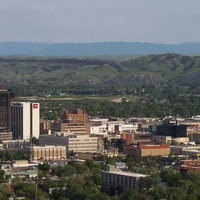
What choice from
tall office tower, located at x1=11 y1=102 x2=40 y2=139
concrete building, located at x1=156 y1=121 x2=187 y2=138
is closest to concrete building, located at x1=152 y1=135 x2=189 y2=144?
concrete building, located at x1=156 y1=121 x2=187 y2=138

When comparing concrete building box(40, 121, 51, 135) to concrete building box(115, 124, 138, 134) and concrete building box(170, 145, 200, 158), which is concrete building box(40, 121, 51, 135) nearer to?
concrete building box(115, 124, 138, 134)

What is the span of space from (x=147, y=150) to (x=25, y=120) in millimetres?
14051

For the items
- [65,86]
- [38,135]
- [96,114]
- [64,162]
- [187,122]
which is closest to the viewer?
[64,162]

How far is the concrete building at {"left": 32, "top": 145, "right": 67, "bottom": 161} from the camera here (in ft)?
246

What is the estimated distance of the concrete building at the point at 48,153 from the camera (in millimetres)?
74938

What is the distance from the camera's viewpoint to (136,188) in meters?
54.6

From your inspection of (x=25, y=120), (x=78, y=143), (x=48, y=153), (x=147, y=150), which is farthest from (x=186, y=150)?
(x=25, y=120)

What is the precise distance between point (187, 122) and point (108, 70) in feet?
312

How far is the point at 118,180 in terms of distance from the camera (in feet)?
187

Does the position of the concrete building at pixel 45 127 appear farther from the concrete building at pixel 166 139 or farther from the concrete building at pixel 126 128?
the concrete building at pixel 166 139

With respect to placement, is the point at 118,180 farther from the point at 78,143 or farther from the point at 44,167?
the point at 78,143

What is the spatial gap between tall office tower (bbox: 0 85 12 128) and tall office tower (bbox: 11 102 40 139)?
0.45 meters

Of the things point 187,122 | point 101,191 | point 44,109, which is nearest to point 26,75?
point 44,109

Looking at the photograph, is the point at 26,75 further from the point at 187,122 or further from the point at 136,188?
the point at 136,188
